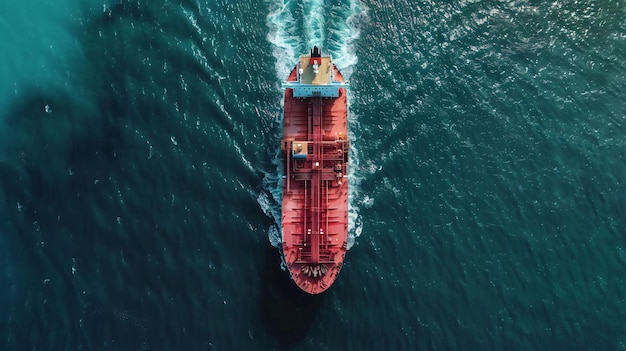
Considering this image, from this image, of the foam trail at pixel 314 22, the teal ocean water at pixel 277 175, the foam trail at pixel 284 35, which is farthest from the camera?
the foam trail at pixel 314 22

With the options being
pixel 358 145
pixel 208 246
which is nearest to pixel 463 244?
pixel 358 145

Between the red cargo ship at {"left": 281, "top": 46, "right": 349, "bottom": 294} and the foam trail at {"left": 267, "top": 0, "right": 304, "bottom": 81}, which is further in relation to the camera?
→ the foam trail at {"left": 267, "top": 0, "right": 304, "bottom": 81}

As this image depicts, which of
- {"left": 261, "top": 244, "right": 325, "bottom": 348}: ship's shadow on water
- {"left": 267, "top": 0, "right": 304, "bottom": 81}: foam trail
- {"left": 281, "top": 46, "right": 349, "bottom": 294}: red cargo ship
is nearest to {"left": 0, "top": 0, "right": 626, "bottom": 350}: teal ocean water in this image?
{"left": 261, "top": 244, "right": 325, "bottom": 348}: ship's shadow on water

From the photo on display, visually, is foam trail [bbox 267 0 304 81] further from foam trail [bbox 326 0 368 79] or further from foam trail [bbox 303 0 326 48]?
foam trail [bbox 326 0 368 79]

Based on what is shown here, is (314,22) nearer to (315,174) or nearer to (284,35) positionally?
(284,35)

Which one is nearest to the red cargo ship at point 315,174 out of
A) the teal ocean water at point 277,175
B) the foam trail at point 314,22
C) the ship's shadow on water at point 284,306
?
the ship's shadow on water at point 284,306

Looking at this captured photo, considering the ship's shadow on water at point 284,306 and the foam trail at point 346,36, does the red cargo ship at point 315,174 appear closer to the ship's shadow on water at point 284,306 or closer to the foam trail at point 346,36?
the ship's shadow on water at point 284,306
